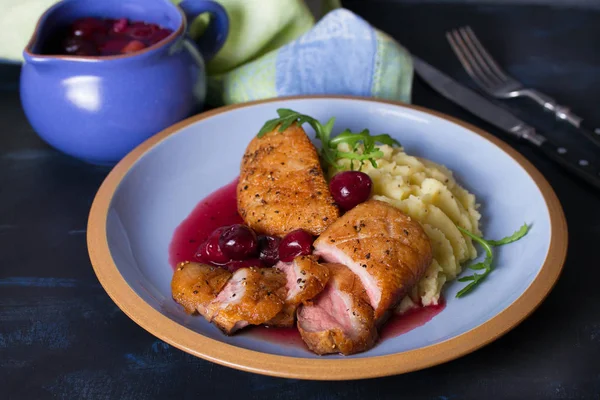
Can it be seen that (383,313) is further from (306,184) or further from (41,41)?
(41,41)

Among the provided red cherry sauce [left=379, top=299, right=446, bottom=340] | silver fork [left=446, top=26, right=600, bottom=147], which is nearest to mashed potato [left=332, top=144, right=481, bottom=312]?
red cherry sauce [left=379, top=299, right=446, bottom=340]

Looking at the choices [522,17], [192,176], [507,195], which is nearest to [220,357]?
[192,176]

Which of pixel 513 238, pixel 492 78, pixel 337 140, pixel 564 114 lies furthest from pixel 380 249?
pixel 492 78

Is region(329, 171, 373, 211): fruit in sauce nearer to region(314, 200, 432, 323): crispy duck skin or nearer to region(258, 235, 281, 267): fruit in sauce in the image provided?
region(314, 200, 432, 323): crispy duck skin

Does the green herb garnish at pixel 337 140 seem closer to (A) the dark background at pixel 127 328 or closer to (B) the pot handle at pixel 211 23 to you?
(B) the pot handle at pixel 211 23

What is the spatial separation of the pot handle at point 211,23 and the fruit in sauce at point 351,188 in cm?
122

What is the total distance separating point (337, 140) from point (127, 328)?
3.70ft

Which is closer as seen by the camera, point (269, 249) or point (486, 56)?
point (269, 249)

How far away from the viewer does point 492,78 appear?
12.5 feet

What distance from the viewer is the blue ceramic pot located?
2.89 meters

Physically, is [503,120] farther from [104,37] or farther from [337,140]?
[104,37]

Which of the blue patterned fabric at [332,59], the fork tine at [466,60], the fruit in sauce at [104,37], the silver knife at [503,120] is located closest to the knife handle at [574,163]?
the silver knife at [503,120]

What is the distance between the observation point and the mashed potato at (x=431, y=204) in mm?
2346

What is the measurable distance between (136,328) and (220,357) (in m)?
0.56
